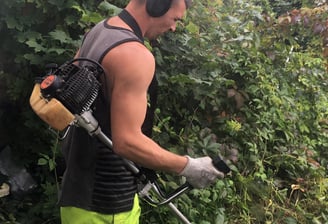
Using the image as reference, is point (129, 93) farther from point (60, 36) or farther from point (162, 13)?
point (60, 36)

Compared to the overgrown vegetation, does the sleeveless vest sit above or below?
above

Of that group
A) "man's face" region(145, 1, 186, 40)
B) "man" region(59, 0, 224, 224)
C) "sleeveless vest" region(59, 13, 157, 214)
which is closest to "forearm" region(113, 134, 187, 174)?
"man" region(59, 0, 224, 224)

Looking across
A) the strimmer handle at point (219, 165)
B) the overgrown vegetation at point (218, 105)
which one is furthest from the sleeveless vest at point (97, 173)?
the overgrown vegetation at point (218, 105)

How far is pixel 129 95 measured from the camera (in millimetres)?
1660

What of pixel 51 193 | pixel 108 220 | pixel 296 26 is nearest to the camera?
pixel 108 220

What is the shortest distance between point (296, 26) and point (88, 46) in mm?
2885

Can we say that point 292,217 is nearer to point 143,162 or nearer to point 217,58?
point 217,58

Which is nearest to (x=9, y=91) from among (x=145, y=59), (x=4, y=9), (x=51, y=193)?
(x=4, y=9)

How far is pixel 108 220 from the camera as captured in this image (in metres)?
1.95

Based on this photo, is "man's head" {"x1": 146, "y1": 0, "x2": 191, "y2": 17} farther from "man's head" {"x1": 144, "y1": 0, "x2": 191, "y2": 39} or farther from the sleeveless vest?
the sleeveless vest

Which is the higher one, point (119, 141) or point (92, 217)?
point (119, 141)

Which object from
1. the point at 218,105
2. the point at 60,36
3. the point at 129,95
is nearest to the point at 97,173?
the point at 129,95

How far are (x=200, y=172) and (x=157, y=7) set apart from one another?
28.3 inches

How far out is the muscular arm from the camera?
1657mm
